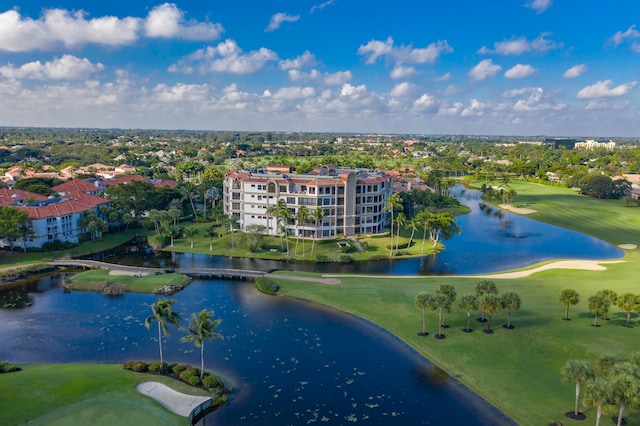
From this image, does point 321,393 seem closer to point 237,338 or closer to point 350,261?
point 237,338

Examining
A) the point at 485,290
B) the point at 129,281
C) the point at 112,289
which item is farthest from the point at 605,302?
the point at 112,289

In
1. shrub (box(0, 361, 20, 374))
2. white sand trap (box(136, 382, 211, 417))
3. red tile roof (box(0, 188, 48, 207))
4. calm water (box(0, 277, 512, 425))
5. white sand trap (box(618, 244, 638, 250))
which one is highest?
red tile roof (box(0, 188, 48, 207))

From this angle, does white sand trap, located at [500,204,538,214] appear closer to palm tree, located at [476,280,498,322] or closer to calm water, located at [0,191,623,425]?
calm water, located at [0,191,623,425]

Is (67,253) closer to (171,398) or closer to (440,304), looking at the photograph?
(171,398)

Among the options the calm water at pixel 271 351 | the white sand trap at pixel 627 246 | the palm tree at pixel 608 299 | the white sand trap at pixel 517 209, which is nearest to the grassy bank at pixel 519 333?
the palm tree at pixel 608 299

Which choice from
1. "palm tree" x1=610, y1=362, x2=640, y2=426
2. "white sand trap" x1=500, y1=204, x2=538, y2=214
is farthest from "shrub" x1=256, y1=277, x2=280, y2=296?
"white sand trap" x1=500, y1=204, x2=538, y2=214

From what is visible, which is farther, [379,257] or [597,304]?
[379,257]
